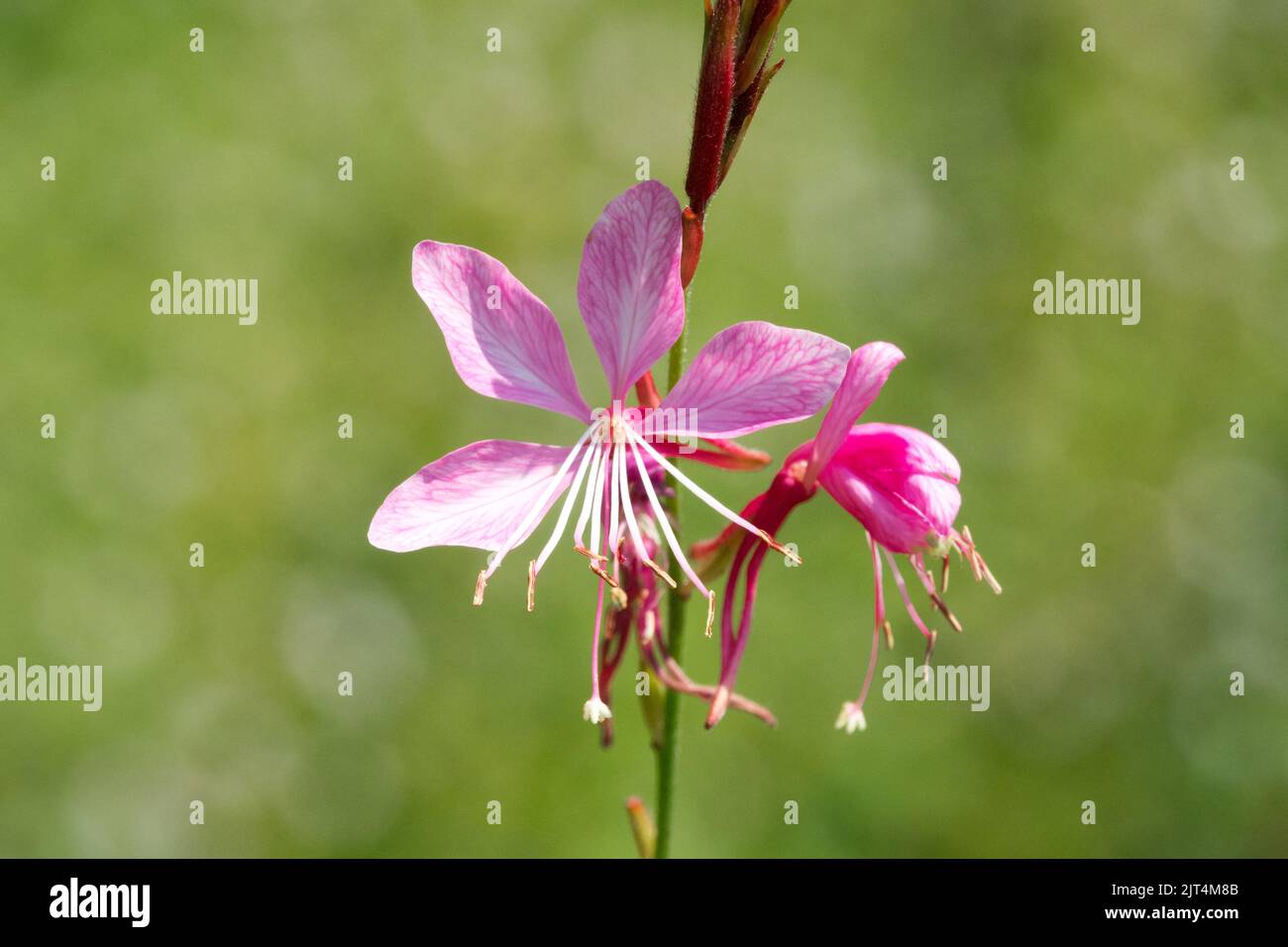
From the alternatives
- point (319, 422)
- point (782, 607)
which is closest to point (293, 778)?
point (319, 422)

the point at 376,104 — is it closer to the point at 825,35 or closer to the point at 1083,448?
the point at 825,35

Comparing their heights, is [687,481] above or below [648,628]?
above
